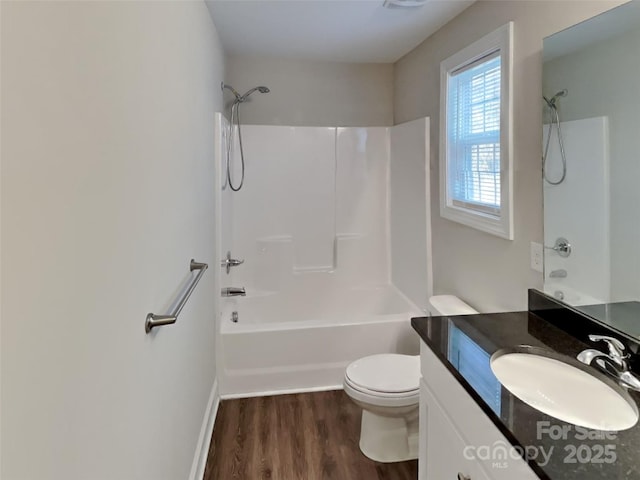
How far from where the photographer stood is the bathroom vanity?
0.86 metres

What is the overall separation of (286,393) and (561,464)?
2.12m

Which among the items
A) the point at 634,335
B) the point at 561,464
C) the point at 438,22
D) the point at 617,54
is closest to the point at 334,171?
the point at 438,22

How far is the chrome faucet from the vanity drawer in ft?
1.29

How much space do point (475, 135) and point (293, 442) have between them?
6.24 ft

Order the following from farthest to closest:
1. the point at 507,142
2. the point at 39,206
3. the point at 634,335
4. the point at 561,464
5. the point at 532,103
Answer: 1. the point at 507,142
2. the point at 532,103
3. the point at 634,335
4. the point at 561,464
5. the point at 39,206

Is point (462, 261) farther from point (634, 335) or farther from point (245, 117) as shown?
point (245, 117)

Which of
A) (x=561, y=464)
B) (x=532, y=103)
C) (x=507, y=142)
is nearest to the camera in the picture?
(x=561, y=464)

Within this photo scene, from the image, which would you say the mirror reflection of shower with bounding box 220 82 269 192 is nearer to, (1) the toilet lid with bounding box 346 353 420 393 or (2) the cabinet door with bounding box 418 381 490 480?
(1) the toilet lid with bounding box 346 353 420 393

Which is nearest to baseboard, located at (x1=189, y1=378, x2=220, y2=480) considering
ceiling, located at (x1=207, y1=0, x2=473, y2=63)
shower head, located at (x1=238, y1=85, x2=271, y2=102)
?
shower head, located at (x1=238, y1=85, x2=271, y2=102)

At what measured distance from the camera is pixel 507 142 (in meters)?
1.92

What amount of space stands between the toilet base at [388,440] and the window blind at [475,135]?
1162mm

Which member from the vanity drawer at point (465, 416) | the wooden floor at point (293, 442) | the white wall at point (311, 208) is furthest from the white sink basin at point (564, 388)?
the white wall at point (311, 208)

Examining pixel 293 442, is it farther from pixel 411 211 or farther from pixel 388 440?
pixel 411 211

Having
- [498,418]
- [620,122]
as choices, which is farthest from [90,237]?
[620,122]
